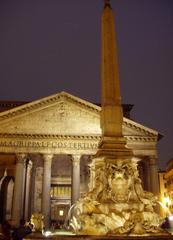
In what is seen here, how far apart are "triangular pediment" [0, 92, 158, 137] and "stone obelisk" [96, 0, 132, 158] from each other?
15.7 m

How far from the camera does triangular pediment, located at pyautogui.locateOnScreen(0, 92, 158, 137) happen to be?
2392cm

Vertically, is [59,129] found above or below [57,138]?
above

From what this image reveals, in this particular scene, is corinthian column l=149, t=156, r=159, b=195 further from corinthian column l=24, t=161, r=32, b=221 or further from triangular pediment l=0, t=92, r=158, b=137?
corinthian column l=24, t=161, r=32, b=221

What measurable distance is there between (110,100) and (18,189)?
16.3 metres

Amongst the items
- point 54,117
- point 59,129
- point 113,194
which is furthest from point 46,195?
point 113,194

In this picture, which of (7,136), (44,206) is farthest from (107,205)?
(7,136)

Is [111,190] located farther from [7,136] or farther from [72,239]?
[7,136]

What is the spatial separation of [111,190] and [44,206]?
16215 mm

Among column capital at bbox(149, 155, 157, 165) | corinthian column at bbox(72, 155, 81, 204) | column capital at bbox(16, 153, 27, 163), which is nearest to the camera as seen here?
corinthian column at bbox(72, 155, 81, 204)

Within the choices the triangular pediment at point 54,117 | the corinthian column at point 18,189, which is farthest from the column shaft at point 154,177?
the corinthian column at point 18,189

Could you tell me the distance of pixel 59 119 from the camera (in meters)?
24.5

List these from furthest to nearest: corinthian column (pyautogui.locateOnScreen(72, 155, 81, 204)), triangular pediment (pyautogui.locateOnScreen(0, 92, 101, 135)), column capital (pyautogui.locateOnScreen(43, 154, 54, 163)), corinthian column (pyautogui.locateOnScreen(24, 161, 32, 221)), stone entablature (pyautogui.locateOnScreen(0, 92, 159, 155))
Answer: corinthian column (pyautogui.locateOnScreen(24, 161, 32, 221)), triangular pediment (pyautogui.locateOnScreen(0, 92, 101, 135)), stone entablature (pyautogui.locateOnScreen(0, 92, 159, 155)), column capital (pyautogui.locateOnScreen(43, 154, 54, 163)), corinthian column (pyautogui.locateOnScreen(72, 155, 81, 204))

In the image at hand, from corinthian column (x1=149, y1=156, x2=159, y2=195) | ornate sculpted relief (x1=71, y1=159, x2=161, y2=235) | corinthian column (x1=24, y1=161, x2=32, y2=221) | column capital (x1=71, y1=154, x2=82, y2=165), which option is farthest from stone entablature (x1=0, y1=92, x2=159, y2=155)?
ornate sculpted relief (x1=71, y1=159, x2=161, y2=235)

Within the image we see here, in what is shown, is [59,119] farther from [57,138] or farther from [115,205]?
[115,205]
